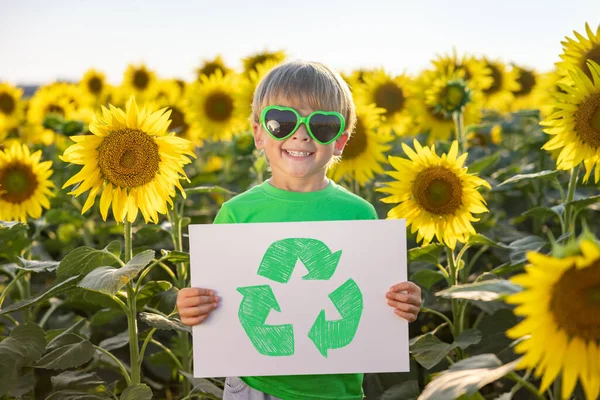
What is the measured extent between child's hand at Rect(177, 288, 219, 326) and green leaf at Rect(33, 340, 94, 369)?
0.51m

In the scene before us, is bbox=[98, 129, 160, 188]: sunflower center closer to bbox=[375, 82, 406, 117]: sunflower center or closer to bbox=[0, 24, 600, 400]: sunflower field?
bbox=[0, 24, 600, 400]: sunflower field

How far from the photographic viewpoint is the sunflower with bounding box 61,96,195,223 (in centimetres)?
211

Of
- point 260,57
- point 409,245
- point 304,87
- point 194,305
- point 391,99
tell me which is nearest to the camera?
point 194,305

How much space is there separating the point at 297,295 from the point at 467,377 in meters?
0.60

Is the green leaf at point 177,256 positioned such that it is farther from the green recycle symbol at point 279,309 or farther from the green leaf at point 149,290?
the green recycle symbol at point 279,309

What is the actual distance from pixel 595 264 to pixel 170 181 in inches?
52.8

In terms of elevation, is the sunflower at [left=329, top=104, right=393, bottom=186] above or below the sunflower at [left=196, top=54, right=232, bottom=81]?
below

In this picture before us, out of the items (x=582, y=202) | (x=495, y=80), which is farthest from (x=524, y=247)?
(x=495, y=80)

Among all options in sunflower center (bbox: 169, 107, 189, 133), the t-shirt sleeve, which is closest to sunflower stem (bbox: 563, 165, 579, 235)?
the t-shirt sleeve

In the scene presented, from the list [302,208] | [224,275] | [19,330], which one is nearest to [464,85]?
[302,208]

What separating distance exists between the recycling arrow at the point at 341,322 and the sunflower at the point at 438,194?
55cm

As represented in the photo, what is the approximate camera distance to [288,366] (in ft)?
6.24

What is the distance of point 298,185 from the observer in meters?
2.04

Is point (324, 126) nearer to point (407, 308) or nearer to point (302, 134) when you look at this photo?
point (302, 134)
